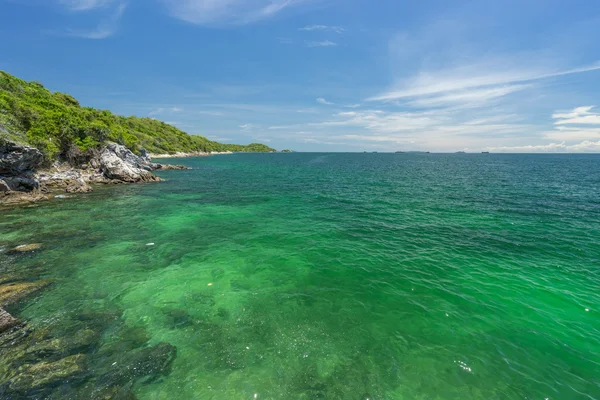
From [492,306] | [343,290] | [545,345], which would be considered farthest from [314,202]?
[545,345]

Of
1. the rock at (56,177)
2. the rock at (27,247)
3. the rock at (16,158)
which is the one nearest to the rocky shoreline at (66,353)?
the rock at (27,247)

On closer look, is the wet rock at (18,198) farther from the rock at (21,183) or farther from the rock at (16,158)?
the rock at (16,158)

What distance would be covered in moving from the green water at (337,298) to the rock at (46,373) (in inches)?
27.5

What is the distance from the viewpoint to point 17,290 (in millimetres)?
13641

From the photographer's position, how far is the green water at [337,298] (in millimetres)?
9320

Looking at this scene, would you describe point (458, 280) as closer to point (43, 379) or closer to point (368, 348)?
point (368, 348)

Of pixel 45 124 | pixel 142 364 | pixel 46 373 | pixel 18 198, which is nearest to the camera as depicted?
pixel 46 373

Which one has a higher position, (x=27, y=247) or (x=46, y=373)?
(x=27, y=247)

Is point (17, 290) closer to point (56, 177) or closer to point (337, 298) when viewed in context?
point (337, 298)

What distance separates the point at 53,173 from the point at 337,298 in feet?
188

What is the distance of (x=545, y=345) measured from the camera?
437 inches

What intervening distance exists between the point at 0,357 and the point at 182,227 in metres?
17.6

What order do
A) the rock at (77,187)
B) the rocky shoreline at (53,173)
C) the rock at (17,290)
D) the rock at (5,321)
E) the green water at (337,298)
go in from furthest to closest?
the rock at (77,187) → the rocky shoreline at (53,173) → the rock at (17,290) → the rock at (5,321) → the green water at (337,298)

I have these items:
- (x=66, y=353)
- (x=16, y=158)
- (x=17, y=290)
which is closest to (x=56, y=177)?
(x=16, y=158)
